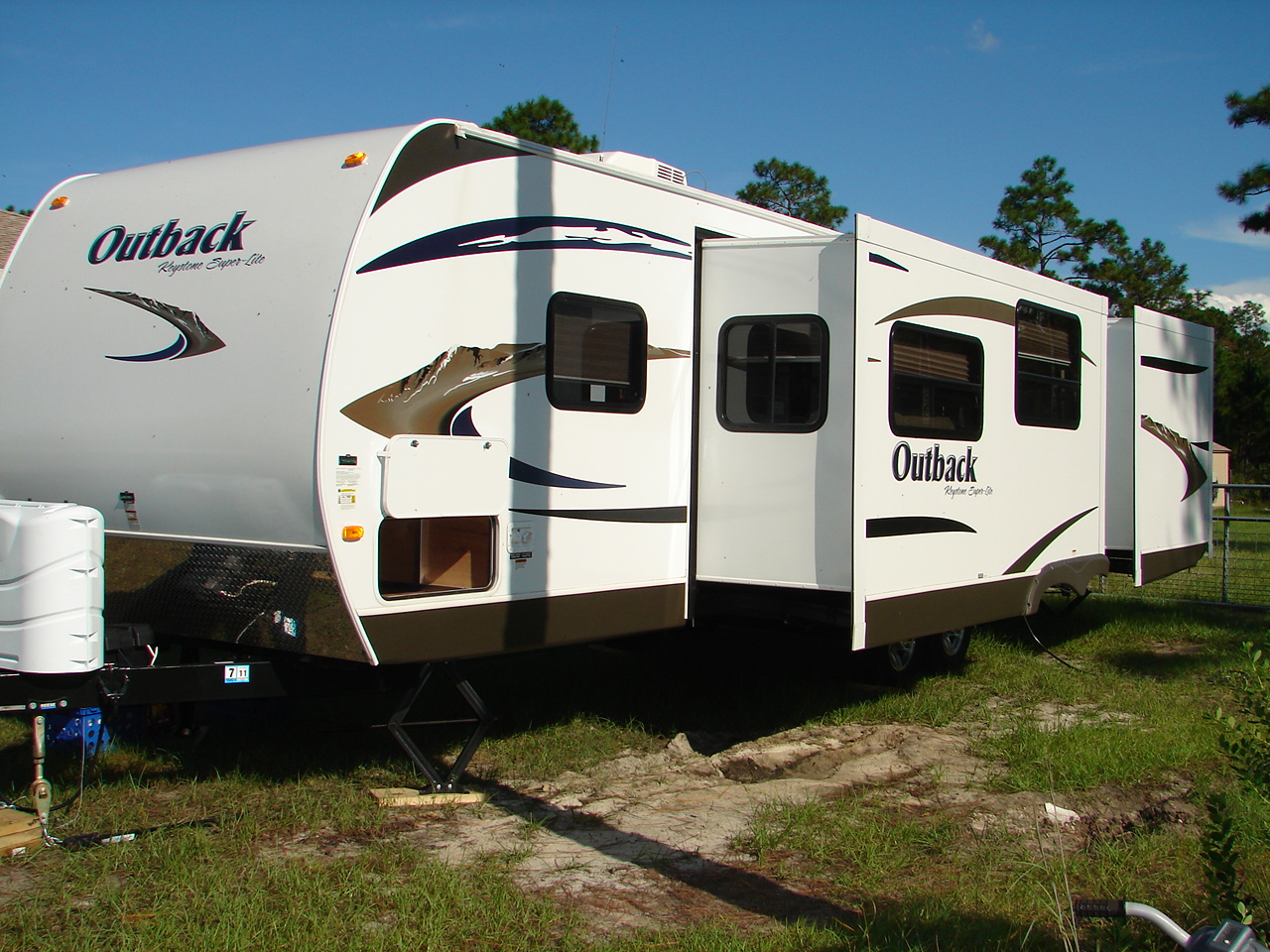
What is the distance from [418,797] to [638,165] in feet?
11.7

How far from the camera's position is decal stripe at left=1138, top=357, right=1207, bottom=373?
10.3 meters

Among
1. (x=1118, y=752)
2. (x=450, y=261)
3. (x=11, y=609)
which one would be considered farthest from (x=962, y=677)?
(x=11, y=609)

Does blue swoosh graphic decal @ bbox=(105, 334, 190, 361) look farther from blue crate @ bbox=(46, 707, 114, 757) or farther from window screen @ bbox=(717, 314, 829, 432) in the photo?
window screen @ bbox=(717, 314, 829, 432)

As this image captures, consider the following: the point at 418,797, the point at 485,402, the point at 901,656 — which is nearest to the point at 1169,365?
the point at 901,656

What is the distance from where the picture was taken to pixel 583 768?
631 cm

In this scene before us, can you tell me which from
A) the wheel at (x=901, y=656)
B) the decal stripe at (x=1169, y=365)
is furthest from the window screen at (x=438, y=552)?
the decal stripe at (x=1169, y=365)

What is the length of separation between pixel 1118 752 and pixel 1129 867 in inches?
66.0

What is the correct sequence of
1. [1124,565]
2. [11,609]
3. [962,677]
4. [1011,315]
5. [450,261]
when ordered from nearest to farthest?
1. [11,609]
2. [450,261]
3. [1011,315]
4. [962,677]
5. [1124,565]

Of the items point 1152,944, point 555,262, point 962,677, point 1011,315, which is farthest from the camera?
point 962,677

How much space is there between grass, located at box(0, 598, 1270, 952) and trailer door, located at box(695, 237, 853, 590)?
3.79 ft

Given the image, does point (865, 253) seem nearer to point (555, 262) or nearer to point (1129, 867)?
point (555, 262)

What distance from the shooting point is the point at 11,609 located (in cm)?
457

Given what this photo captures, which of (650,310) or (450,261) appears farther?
(650,310)

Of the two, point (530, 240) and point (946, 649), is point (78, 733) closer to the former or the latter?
point (530, 240)
